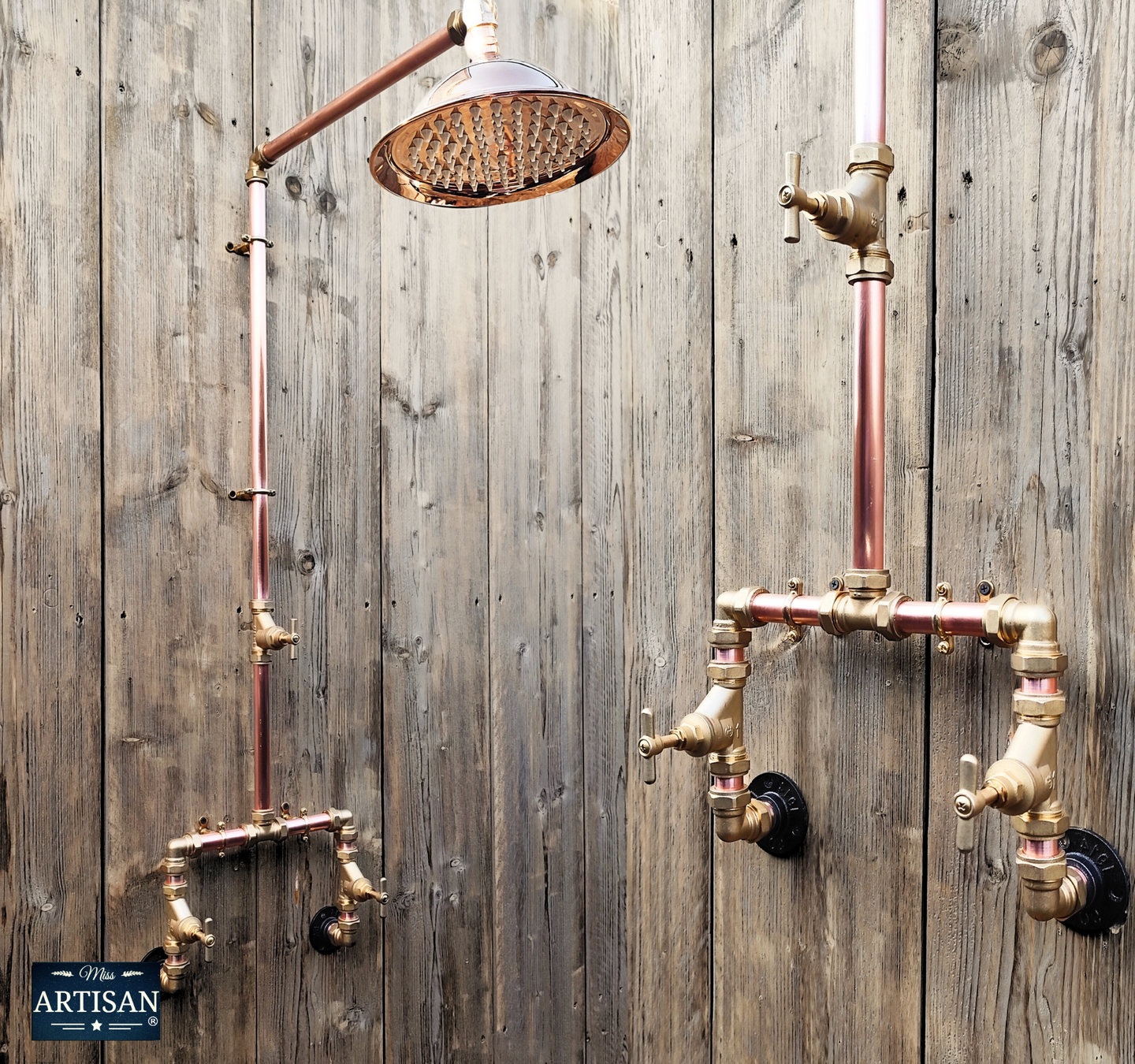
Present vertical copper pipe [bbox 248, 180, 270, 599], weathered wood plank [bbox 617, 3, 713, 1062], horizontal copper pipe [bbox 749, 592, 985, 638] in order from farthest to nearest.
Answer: vertical copper pipe [bbox 248, 180, 270, 599], weathered wood plank [bbox 617, 3, 713, 1062], horizontal copper pipe [bbox 749, 592, 985, 638]

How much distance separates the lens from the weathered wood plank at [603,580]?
4.22 feet

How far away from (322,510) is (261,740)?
302 millimetres

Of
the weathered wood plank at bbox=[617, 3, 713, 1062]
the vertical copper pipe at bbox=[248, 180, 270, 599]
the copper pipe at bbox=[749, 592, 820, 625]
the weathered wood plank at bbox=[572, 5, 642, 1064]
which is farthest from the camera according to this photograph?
the weathered wood plank at bbox=[572, 5, 642, 1064]

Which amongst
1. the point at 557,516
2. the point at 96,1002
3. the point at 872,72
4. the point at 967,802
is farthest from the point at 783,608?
the point at 96,1002

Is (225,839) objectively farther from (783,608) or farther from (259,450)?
(783,608)

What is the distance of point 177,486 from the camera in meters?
1.16

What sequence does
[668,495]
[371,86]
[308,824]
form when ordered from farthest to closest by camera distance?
[308,824] < [668,495] < [371,86]

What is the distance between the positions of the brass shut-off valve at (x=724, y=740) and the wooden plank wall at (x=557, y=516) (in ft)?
0.29

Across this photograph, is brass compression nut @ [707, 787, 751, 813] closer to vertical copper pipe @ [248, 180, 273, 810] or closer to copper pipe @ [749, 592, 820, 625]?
copper pipe @ [749, 592, 820, 625]

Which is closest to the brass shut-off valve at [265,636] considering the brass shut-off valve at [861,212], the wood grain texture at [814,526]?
the wood grain texture at [814,526]

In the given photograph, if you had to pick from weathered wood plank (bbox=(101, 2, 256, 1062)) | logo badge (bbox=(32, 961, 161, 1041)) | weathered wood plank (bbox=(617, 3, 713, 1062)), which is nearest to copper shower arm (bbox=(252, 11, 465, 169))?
weathered wood plank (bbox=(101, 2, 256, 1062))

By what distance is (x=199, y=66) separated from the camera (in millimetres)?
1170

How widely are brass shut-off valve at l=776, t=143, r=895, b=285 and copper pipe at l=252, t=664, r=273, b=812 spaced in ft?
2.68

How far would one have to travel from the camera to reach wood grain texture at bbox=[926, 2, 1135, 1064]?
2.32 ft
